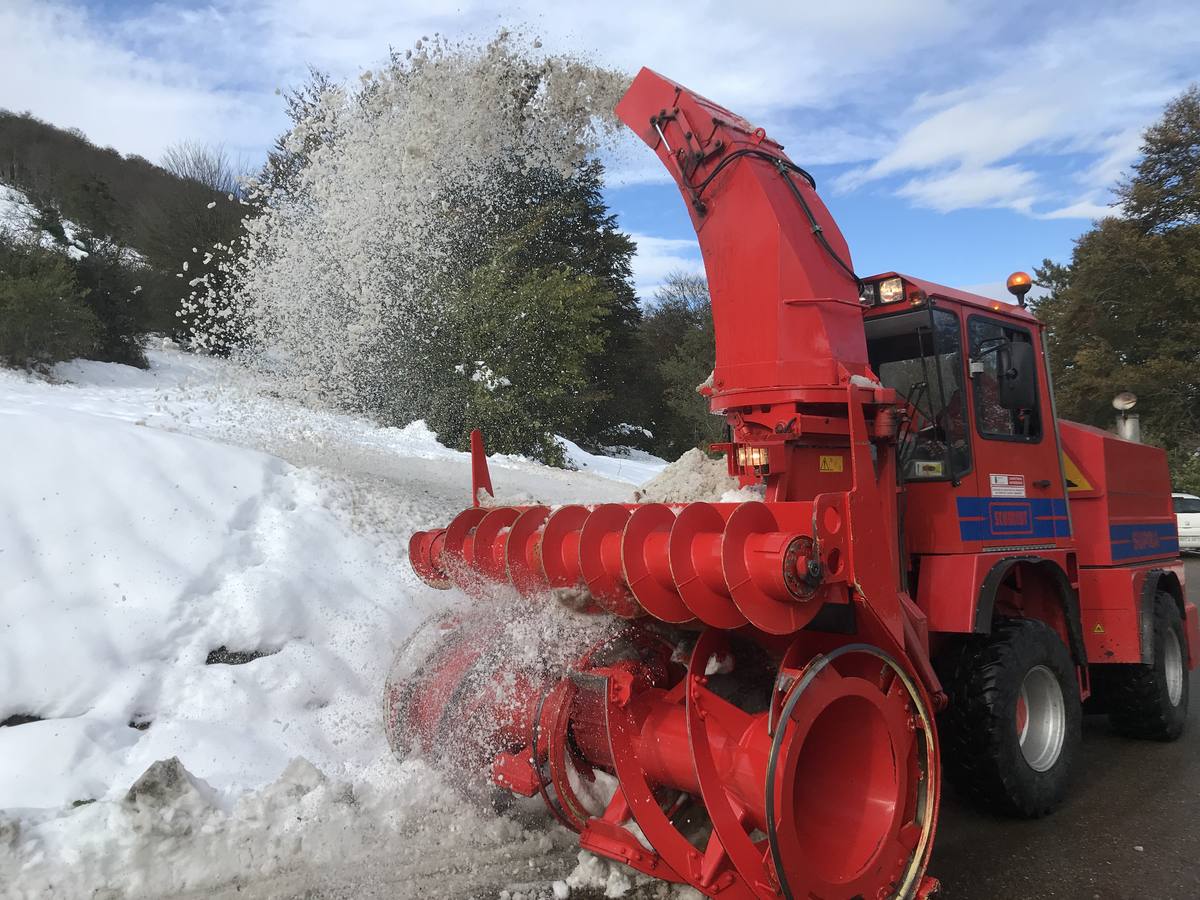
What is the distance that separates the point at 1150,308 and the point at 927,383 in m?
26.8

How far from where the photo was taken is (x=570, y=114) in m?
5.61

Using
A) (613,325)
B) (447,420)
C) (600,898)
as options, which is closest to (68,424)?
(600,898)

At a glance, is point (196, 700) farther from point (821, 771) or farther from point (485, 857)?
point (821, 771)

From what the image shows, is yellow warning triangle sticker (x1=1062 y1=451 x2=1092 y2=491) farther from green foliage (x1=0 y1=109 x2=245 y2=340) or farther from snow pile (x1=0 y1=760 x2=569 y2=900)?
green foliage (x1=0 y1=109 x2=245 y2=340)

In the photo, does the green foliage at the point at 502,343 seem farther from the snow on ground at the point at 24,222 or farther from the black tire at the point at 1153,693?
the black tire at the point at 1153,693

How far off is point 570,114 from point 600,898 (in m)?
4.64

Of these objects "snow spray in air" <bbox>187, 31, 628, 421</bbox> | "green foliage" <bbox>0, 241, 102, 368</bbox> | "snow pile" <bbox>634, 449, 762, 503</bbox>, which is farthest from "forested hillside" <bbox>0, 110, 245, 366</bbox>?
"snow pile" <bbox>634, 449, 762, 503</bbox>

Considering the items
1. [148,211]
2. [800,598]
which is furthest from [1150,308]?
[148,211]

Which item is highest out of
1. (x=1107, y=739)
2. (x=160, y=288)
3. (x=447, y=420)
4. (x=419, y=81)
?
(x=160, y=288)

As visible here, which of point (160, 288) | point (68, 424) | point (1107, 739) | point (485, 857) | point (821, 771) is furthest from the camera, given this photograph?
point (160, 288)

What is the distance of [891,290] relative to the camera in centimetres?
408

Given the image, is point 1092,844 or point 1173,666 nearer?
point 1092,844

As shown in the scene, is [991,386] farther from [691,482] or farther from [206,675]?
[206,675]

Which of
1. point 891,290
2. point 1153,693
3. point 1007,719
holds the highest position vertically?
point 891,290
